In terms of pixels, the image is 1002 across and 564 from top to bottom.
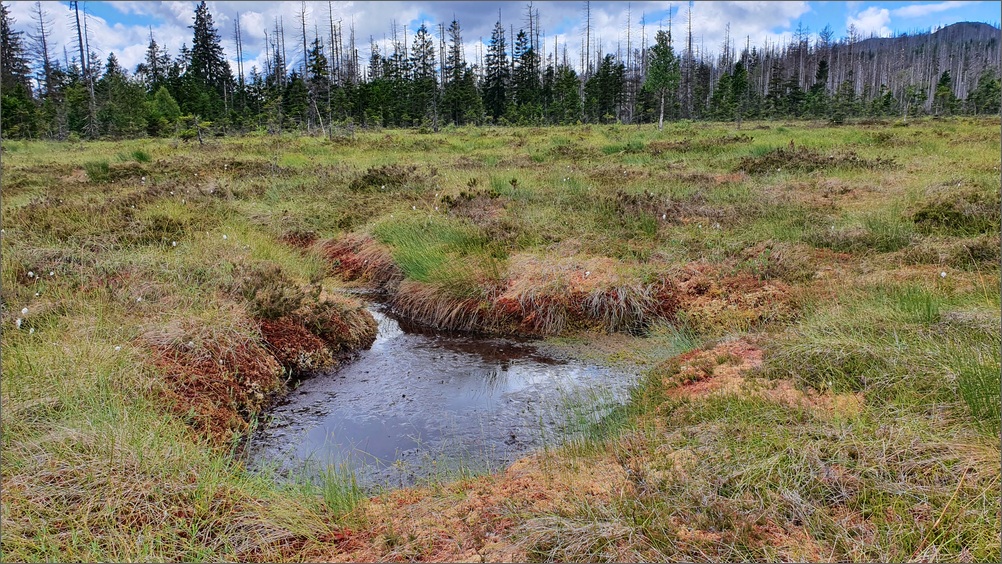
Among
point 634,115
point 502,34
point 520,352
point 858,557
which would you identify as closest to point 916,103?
point 634,115

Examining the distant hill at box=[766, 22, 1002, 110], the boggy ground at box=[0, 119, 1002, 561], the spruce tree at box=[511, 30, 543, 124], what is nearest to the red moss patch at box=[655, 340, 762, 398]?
the boggy ground at box=[0, 119, 1002, 561]

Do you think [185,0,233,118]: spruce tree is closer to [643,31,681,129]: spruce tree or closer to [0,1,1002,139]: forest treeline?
[0,1,1002,139]: forest treeline

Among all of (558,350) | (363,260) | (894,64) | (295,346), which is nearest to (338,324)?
(295,346)

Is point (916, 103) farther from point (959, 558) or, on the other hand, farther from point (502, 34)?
point (959, 558)

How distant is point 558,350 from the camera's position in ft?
23.7

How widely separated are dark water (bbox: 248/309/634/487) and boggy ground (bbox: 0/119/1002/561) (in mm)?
361

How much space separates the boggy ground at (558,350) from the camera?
2.95 meters

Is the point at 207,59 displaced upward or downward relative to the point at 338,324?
upward

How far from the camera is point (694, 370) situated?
16.8 ft

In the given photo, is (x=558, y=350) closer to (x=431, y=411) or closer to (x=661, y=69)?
(x=431, y=411)

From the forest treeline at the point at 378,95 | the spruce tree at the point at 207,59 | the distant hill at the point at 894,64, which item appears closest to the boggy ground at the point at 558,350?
the forest treeline at the point at 378,95

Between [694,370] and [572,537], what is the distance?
104 inches

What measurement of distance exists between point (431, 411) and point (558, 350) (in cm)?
212

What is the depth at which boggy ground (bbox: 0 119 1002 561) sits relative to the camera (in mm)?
2951
